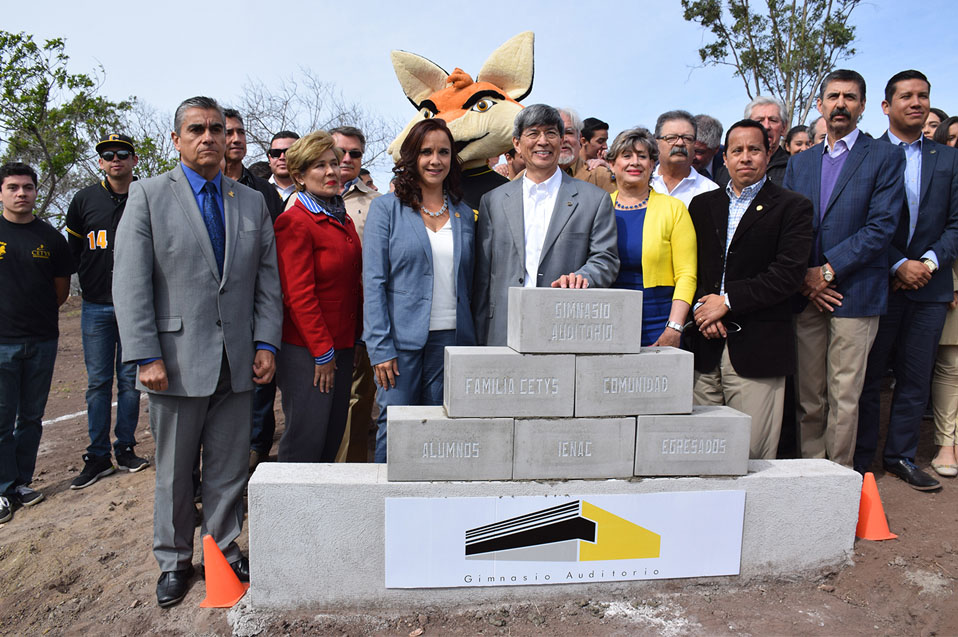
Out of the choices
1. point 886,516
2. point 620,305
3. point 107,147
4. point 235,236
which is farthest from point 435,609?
point 107,147

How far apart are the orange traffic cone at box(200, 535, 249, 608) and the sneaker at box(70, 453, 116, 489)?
2.33 meters

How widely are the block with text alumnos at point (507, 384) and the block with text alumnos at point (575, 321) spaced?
77 mm

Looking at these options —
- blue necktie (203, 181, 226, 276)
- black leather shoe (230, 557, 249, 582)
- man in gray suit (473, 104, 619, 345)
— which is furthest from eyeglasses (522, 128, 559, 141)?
black leather shoe (230, 557, 249, 582)

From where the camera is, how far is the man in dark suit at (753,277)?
147 inches

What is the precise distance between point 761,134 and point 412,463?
9.08 ft

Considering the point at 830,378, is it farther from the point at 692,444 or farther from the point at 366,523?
the point at 366,523

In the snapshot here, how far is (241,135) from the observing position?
4852 mm

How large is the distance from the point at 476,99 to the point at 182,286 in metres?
3.04

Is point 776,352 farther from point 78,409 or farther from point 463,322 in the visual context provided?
point 78,409

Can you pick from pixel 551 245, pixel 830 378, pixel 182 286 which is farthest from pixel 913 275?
pixel 182 286

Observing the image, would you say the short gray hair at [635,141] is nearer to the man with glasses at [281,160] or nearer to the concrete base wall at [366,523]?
the concrete base wall at [366,523]

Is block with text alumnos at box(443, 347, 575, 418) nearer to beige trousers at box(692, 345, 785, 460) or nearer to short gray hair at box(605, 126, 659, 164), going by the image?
beige trousers at box(692, 345, 785, 460)

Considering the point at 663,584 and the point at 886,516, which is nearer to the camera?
the point at 663,584

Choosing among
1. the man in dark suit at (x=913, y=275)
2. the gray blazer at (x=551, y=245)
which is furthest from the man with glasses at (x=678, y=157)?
the man in dark suit at (x=913, y=275)
